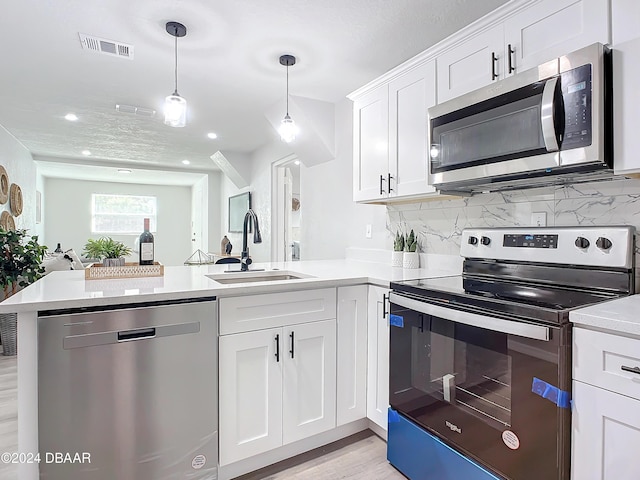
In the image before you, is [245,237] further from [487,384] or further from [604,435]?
[604,435]

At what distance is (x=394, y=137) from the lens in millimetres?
2273

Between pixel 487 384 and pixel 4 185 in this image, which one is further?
pixel 4 185

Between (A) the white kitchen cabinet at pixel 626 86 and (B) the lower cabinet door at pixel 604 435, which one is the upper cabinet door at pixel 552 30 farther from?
(B) the lower cabinet door at pixel 604 435

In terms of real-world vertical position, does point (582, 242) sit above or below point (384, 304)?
above

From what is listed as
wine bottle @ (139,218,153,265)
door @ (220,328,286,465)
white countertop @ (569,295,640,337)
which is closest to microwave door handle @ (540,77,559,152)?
white countertop @ (569,295,640,337)

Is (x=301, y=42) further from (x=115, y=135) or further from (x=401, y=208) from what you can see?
(x=115, y=135)

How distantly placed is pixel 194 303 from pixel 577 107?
1668 mm

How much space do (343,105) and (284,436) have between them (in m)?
2.68

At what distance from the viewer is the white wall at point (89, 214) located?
8688 mm

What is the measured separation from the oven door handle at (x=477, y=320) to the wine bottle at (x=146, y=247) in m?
1.30

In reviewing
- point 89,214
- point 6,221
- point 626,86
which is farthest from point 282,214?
point 89,214

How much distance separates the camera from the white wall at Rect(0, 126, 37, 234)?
462 cm

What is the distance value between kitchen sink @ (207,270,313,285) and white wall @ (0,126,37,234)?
159 inches

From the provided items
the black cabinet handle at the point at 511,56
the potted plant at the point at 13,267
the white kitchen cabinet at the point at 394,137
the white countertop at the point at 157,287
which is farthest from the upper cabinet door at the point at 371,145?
the potted plant at the point at 13,267
